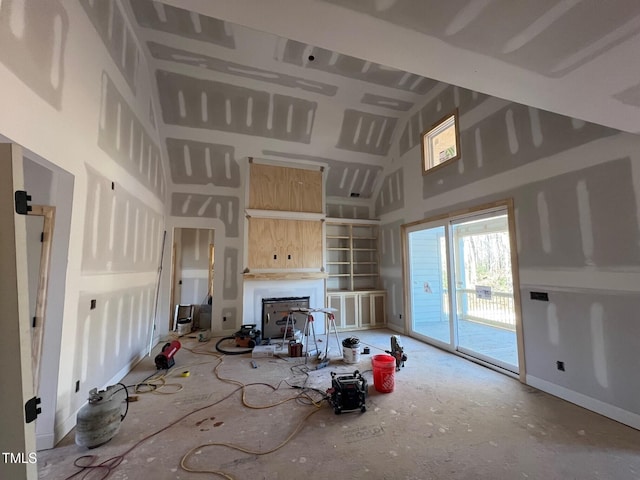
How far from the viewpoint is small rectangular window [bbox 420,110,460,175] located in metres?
4.48

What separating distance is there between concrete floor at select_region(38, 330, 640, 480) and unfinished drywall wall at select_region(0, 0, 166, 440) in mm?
808

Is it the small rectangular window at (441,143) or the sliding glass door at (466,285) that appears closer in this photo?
the sliding glass door at (466,285)

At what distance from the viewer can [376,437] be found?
2357 millimetres

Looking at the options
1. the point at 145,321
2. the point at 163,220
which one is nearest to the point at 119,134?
the point at 163,220

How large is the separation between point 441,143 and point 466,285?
2.59 m

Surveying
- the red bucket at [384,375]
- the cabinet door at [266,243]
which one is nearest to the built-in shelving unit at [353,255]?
the cabinet door at [266,243]

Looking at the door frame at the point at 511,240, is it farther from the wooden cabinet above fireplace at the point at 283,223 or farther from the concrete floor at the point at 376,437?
the wooden cabinet above fireplace at the point at 283,223

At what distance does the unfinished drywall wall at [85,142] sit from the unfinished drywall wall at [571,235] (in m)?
4.81

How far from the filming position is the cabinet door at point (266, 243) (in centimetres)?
547

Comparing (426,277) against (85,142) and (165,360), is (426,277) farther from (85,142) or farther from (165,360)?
(85,142)

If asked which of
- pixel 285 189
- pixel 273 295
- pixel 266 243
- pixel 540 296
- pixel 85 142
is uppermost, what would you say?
pixel 285 189

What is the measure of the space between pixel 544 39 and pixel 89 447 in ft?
14.1

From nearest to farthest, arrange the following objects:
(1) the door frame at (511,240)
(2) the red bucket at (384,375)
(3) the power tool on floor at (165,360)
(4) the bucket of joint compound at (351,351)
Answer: (2) the red bucket at (384,375)
(1) the door frame at (511,240)
(3) the power tool on floor at (165,360)
(4) the bucket of joint compound at (351,351)

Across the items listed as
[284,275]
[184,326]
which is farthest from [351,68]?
[184,326]
